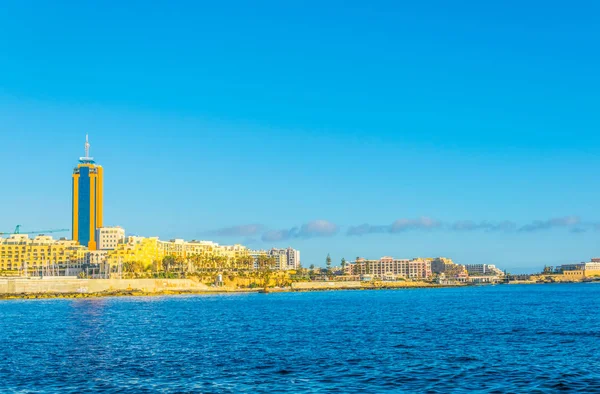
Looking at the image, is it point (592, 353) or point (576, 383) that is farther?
point (592, 353)

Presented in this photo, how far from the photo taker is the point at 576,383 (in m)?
40.3

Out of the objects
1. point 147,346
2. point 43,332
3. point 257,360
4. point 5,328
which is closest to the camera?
point 257,360

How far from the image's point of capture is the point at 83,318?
97125 millimetres

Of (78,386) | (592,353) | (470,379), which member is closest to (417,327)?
(592,353)

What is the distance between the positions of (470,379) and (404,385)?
15.3 feet

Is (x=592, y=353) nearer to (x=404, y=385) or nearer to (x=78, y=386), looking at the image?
(x=404, y=385)

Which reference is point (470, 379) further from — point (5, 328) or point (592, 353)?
point (5, 328)

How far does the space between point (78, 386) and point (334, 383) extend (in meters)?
15.0

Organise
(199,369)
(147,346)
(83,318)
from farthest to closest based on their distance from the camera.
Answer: (83,318)
(147,346)
(199,369)

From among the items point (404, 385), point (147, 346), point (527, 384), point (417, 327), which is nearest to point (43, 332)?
point (147, 346)

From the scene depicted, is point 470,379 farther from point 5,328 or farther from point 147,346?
point 5,328

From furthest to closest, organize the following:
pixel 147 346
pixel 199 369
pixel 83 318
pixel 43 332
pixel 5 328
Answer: pixel 83 318, pixel 5 328, pixel 43 332, pixel 147 346, pixel 199 369

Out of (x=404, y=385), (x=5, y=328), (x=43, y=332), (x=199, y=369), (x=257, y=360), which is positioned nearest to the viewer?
(x=404, y=385)

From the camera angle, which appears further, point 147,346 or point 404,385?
point 147,346
